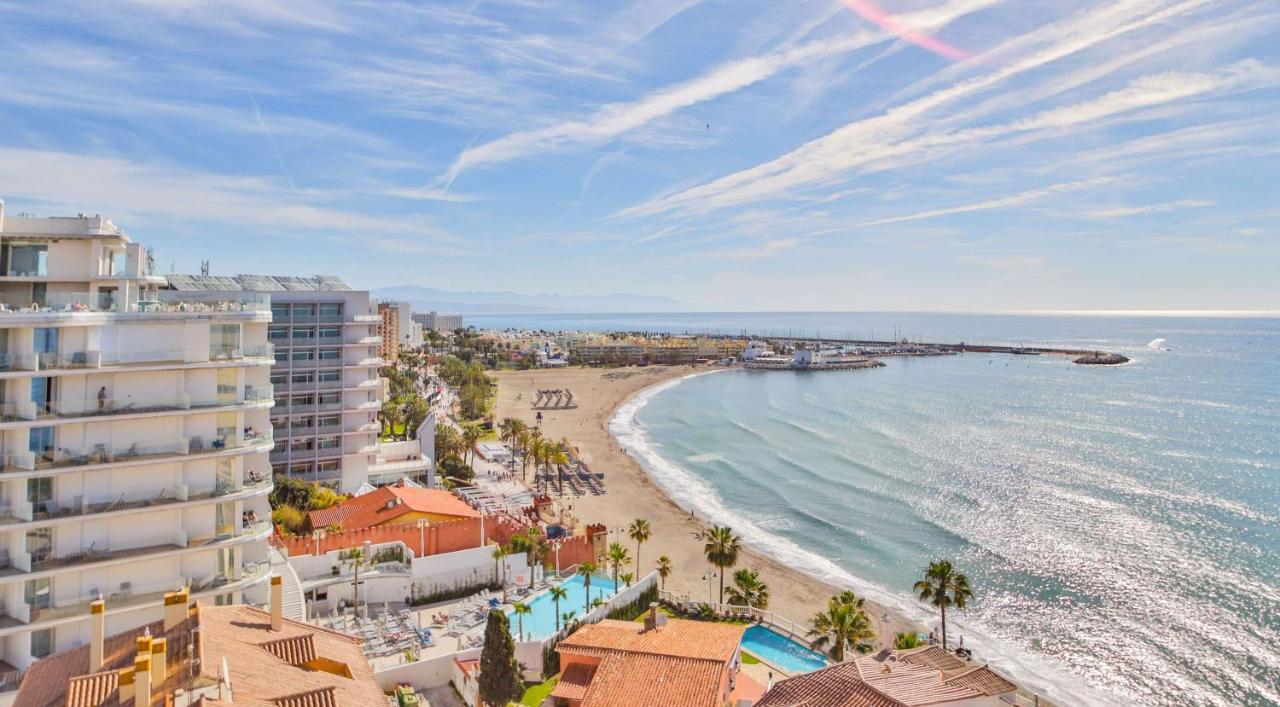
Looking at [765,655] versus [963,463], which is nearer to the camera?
[765,655]

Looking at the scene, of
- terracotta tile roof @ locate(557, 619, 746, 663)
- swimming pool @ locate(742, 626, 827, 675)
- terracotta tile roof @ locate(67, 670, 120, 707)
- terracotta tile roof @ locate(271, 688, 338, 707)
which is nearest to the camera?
terracotta tile roof @ locate(67, 670, 120, 707)

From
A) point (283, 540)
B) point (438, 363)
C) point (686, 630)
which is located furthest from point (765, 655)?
point (438, 363)

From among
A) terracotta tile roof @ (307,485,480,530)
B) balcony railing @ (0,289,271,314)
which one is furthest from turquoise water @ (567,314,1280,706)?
balcony railing @ (0,289,271,314)

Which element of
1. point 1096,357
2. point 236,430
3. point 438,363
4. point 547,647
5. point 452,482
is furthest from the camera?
point 1096,357

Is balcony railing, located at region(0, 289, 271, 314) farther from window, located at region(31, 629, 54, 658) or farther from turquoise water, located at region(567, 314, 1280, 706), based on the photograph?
turquoise water, located at region(567, 314, 1280, 706)

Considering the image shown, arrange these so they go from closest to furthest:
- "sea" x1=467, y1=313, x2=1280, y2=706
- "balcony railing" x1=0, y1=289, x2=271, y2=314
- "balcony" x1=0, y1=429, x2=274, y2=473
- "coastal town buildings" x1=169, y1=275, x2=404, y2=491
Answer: "balcony" x1=0, y1=429, x2=274, y2=473, "balcony railing" x1=0, y1=289, x2=271, y2=314, "sea" x1=467, y1=313, x2=1280, y2=706, "coastal town buildings" x1=169, y1=275, x2=404, y2=491

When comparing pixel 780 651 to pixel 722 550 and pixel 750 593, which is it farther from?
pixel 722 550

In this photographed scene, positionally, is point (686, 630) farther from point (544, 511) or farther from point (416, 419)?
point (416, 419)
